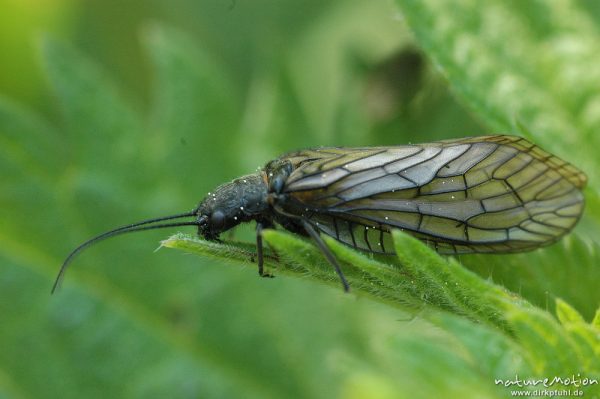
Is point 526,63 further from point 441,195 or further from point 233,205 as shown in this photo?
point 233,205

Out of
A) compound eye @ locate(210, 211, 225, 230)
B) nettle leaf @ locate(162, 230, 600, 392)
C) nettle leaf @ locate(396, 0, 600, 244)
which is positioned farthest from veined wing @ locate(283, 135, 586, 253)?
nettle leaf @ locate(162, 230, 600, 392)

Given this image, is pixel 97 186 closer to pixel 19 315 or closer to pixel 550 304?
pixel 19 315

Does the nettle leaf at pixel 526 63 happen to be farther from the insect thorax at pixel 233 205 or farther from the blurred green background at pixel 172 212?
the insect thorax at pixel 233 205

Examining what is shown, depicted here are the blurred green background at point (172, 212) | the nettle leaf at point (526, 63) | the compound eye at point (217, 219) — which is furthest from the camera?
the blurred green background at point (172, 212)

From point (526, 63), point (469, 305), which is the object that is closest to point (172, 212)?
point (526, 63)

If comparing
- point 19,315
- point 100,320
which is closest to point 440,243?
point 100,320

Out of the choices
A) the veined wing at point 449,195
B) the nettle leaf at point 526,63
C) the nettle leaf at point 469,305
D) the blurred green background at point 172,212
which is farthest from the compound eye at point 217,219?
the nettle leaf at point 526,63
